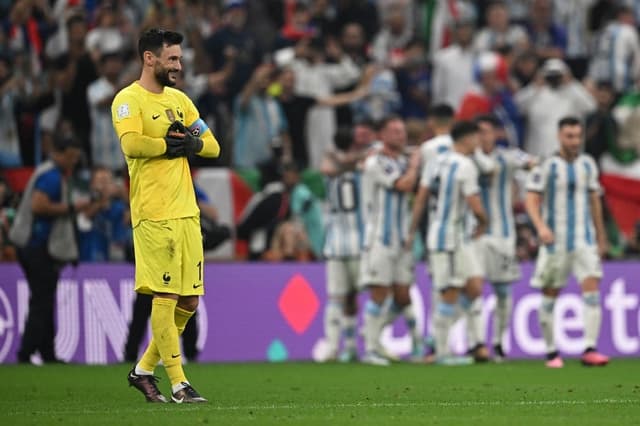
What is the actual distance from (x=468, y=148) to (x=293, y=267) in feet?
11.5

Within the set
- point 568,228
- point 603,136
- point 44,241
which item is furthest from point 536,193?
point 603,136

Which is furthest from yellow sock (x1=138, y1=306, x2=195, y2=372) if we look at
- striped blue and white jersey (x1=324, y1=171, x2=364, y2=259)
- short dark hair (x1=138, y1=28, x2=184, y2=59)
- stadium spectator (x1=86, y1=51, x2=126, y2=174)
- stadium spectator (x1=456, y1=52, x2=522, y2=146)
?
stadium spectator (x1=456, y1=52, x2=522, y2=146)

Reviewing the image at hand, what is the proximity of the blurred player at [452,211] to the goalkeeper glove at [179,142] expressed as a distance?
5.87 metres

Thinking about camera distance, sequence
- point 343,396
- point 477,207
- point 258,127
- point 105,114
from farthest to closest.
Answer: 1. point 258,127
2. point 105,114
3. point 477,207
4. point 343,396

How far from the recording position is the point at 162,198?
1044 cm

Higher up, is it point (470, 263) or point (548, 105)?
point (548, 105)

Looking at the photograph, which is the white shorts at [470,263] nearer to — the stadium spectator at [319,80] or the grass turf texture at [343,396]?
the grass turf texture at [343,396]

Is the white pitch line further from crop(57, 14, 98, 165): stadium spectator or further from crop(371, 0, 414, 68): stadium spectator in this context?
crop(371, 0, 414, 68): stadium spectator

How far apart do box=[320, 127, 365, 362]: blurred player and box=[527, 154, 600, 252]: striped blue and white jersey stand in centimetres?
255

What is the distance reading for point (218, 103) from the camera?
66.9 feet

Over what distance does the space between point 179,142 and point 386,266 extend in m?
6.60

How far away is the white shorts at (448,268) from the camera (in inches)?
632

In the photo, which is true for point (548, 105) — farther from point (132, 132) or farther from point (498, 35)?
point (132, 132)

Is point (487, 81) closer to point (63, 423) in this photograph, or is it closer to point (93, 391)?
point (93, 391)
